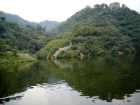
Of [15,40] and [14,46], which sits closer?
[14,46]

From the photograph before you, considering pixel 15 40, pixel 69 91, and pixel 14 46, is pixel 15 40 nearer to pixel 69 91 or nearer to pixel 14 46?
pixel 14 46

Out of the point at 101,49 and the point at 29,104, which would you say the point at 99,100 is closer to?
the point at 29,104

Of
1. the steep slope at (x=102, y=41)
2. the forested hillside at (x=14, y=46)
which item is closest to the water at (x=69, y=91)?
the forested hillside at (x=14, y=46)

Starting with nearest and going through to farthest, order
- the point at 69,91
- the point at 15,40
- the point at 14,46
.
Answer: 1. the point at 69,91
2. the point at 14,46
3. the point at 15,40

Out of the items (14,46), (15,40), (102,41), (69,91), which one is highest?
(15,40)

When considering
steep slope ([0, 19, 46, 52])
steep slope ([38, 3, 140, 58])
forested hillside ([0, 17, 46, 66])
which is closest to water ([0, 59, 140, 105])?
forested hillside ([0, 17, 46, 66])

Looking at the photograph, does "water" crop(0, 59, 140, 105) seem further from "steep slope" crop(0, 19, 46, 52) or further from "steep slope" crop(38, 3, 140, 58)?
"steep slope" crop(38, 3, 140, 58)

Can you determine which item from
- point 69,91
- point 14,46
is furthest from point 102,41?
point 69,91

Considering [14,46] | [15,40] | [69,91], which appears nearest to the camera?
[69,91]

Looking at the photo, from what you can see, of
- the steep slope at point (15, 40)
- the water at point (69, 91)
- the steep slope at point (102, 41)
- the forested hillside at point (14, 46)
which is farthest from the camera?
the steep slope at point (102, 41)

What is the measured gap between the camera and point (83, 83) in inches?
2231

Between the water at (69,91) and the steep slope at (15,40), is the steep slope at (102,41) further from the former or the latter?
the water at (69,91)

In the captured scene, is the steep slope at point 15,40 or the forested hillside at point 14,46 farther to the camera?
the steep slope at point 15,40

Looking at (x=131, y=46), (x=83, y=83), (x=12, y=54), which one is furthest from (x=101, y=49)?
(x=83, y=83)
